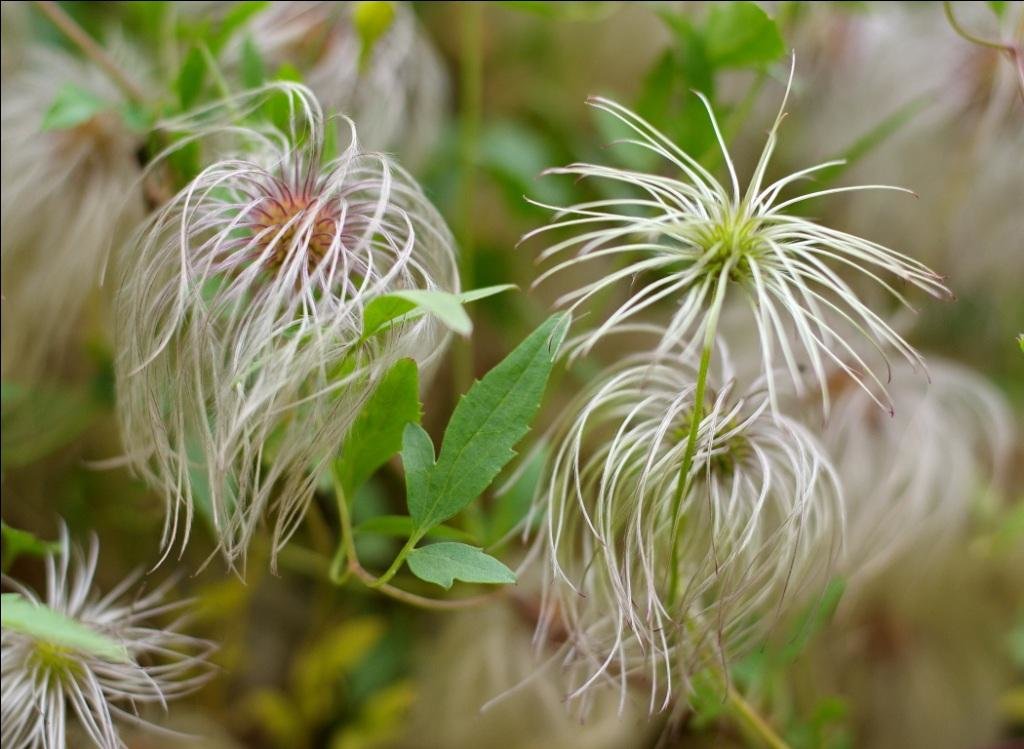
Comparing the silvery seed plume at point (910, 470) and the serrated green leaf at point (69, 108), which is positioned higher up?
the serrated green leaf at point (69, 108)

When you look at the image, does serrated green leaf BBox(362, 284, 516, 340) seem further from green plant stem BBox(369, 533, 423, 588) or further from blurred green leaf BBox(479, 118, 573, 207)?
blurred green leaf BBox(479, 118, 573, 207)

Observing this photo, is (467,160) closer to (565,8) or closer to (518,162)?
(518,162)

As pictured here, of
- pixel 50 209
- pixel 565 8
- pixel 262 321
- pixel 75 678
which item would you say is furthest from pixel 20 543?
pixel 565 8

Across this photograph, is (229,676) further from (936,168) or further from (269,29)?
(936,168)

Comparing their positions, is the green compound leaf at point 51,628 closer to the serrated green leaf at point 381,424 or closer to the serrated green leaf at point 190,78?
the serrated green leaf at point 381,424

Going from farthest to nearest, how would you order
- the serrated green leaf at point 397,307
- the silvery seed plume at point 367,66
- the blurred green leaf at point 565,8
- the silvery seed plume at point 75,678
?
the silvery seed plume at point 367,66, the blurred green leaf at point 565,8, the silvery seed plume at point 75,678, the serrated green leaf at point 397,307

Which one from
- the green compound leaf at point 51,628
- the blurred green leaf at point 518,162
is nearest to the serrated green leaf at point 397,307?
the green compound leaf at point 51,628

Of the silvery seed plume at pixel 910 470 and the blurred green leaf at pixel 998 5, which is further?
the silvery seed plume at pixel 910 470

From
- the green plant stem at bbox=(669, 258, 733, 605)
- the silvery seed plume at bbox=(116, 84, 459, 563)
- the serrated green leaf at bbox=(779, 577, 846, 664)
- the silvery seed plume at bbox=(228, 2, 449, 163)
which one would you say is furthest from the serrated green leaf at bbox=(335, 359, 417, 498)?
the silvery seed plume at bbox=(228, 2, 449, 163)
